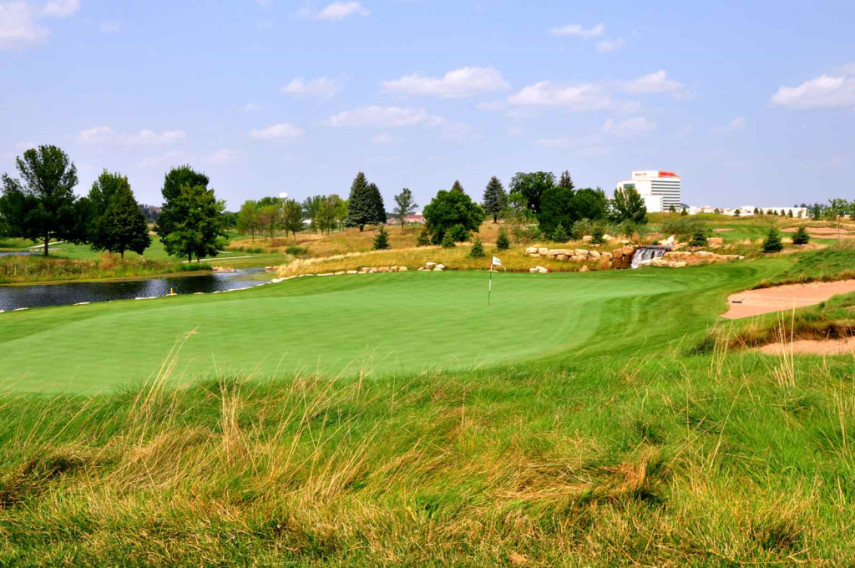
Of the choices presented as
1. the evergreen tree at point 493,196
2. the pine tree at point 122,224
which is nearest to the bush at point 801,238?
the pine tree at point 122,224

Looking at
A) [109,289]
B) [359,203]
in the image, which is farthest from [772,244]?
[359,203]

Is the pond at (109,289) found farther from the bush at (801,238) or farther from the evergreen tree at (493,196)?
the evergreen tree at (493,196)

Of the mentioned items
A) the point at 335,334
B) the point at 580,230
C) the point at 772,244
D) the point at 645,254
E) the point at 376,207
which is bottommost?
the point at 335,334

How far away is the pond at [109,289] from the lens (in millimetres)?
30344

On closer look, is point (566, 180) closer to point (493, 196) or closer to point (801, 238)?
point (493, 196)

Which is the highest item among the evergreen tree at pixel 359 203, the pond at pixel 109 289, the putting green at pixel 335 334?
the evergreen tree at pixel 359 203

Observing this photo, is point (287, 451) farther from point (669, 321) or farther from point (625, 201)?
point (625, 201)

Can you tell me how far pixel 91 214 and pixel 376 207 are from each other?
2023 inches

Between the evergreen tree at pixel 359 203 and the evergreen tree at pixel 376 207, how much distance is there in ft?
2.09

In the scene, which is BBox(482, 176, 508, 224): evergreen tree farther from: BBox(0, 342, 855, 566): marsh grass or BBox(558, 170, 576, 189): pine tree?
BBox(0, 342, 855, 566): marsh grass

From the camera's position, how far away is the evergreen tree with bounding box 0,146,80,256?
50562mm

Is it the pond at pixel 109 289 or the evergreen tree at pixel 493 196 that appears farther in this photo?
the evergreen tree at pixel 493 196

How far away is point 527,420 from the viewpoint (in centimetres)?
488

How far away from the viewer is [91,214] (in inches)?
2153
